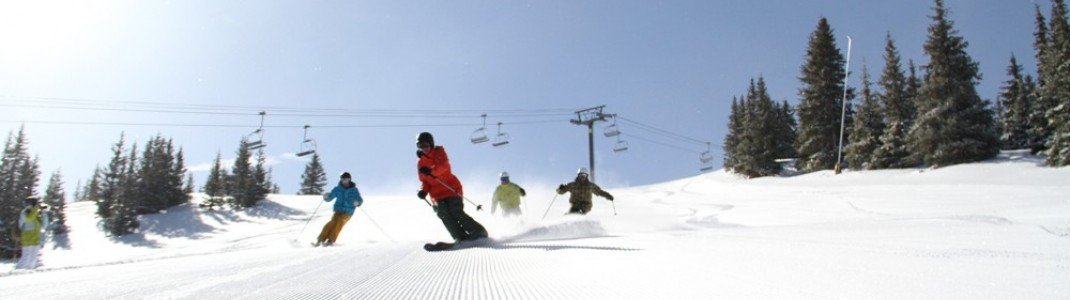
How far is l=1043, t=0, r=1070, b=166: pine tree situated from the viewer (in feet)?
89.1

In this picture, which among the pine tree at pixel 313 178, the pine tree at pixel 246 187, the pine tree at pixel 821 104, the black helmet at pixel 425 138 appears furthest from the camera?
the pine tree at pixel 313 178

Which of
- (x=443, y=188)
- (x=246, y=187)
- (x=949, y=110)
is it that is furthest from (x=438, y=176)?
(x=246, y=187)

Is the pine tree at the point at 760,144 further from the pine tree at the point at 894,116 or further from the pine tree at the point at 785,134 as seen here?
the pine tree at the point at 894,116

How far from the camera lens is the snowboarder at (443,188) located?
6711 millimetres

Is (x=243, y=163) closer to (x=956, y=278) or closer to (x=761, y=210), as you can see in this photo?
(x=761, y=210)

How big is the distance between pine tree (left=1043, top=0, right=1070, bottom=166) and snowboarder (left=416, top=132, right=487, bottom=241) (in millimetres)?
33574

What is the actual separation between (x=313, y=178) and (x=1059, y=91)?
88.3m

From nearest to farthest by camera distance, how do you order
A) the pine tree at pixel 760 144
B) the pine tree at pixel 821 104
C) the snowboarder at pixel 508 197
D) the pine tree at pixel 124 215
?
the snowboarder at pixel 508 197, the pine tree at pixel 821 104, the pine tree at pixel 760 144, the pine tree at pixel 124 215

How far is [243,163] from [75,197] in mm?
133939

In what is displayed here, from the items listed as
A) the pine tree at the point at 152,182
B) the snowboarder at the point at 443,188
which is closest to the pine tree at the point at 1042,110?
the snowboarder at the point at 443,188

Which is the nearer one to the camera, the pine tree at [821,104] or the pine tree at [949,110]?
the pine tree at [949,110]

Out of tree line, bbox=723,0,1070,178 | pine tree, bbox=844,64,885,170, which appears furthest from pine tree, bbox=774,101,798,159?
pine tree, bbox=844,64,885,170

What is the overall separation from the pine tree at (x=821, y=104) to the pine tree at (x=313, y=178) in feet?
239

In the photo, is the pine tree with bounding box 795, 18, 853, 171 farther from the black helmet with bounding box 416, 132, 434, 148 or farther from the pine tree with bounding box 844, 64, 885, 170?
the black helmet with bounding box 416, 132, 434, 148
